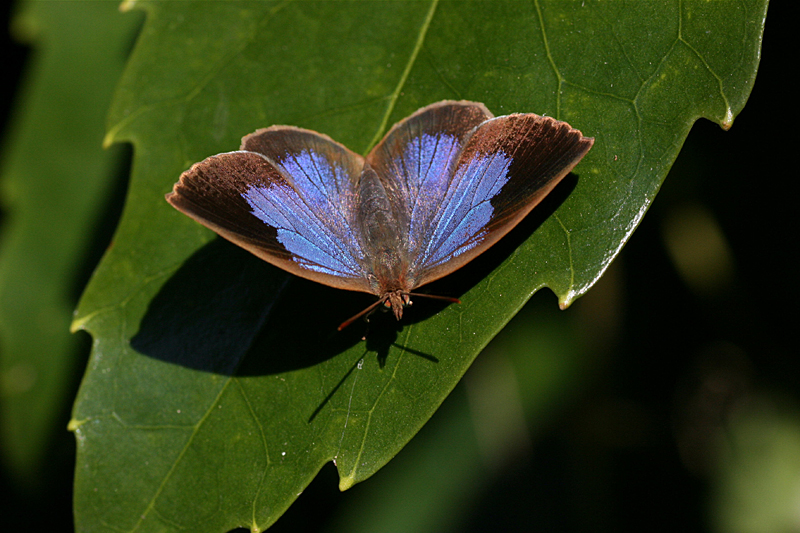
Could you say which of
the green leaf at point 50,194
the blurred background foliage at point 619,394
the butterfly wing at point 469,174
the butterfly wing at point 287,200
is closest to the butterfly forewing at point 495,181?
the butterfly wing at point 469,174

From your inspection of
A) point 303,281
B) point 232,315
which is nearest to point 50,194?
point 232,315

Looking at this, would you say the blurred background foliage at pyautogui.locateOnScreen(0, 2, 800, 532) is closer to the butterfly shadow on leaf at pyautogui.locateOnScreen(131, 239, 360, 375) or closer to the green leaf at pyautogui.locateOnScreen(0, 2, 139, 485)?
the green leaf at pyautogui.locateOnScreen(0, 2, 139, 485)

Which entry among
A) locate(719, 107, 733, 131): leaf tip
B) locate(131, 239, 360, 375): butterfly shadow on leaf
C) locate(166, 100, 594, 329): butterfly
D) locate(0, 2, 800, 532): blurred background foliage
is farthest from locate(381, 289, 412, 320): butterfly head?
locate(0, 2, 800, 532): blurred background foliage

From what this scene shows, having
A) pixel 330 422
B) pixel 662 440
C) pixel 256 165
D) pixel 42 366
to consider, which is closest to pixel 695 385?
pixel 662 440

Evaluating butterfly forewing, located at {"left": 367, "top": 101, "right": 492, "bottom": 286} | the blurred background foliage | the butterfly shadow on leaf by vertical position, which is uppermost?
butterfly forewing, located at {"left": 367, "top": 101, "right": 492, "bottom": 286}

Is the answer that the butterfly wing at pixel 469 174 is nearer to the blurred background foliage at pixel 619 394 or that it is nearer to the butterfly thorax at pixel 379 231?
the butterfly thorax at pixel 379 231

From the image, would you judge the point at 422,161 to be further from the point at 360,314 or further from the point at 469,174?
the point at 360,314

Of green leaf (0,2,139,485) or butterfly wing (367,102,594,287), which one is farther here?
green leaf (0,2,139,485)
